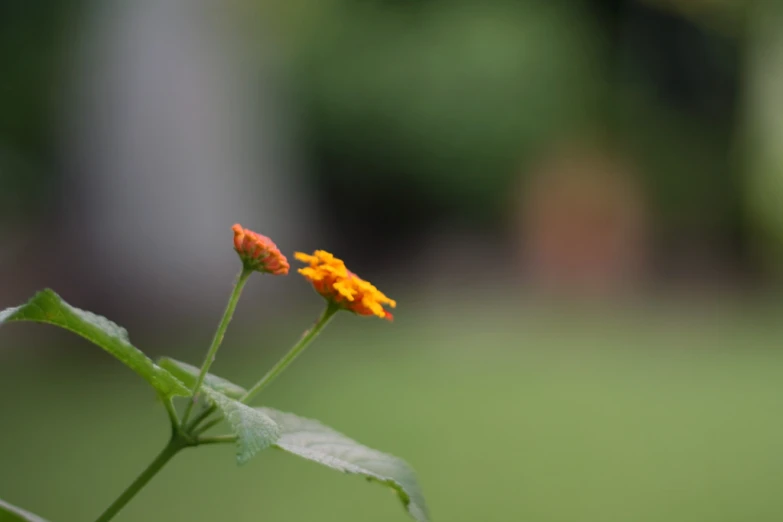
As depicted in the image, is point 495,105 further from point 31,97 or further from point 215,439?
point 215,439

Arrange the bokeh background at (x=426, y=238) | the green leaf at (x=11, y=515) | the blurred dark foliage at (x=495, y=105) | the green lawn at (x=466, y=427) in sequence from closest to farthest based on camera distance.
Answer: the green leaf at (x=11, y=515), the green lawn at (x=466, y=427), the bokeh background at (x=426, y=238), the blurred dark foliage at (x=495, y=105)

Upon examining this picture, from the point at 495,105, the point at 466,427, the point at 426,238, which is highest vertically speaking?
the point at 495,105

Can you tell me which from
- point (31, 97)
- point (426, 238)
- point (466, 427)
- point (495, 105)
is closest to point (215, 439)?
point (466, 427)

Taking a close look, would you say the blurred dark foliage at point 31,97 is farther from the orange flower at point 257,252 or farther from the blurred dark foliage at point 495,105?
the orange flower at point 257,252

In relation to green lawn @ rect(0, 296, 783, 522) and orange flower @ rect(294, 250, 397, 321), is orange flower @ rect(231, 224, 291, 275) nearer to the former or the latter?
orange flower @ rect(294, 250, 397, 321)

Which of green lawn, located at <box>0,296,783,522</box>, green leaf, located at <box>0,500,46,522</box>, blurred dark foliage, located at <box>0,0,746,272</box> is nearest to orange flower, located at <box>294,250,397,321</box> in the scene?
green leaf, located at <box>0,500,46,522</box>

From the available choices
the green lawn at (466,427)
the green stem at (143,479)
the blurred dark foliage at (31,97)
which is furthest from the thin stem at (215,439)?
the blurred dark foliage at (31,97)

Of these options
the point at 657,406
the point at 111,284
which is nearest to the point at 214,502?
the point at 657,406
